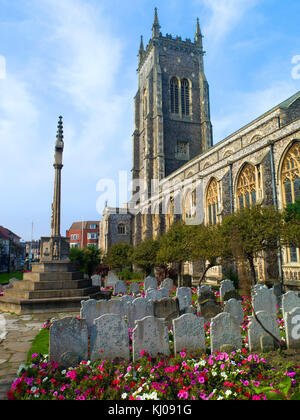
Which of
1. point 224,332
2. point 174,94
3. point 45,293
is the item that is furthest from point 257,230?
point 174,94

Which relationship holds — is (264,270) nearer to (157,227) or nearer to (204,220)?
(204,220)

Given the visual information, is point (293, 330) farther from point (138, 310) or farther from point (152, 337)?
point (138, 310)

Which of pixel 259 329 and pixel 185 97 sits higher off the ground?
pixel 185 97

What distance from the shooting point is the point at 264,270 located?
51.8 ft

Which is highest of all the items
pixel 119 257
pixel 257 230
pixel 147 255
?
pixel 257 230

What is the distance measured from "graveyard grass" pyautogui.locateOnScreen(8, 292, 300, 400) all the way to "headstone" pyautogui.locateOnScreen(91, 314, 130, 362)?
0.62 ft

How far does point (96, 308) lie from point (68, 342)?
282 cm

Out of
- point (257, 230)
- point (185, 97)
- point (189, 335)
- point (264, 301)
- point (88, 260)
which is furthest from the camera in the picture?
point (185, 97)

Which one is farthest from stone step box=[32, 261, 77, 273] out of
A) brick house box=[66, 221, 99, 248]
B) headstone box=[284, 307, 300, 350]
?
brick house box=[66, 221, 99, 248]

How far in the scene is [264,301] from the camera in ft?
29.9

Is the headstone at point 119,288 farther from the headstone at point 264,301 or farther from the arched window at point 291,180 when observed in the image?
the arched window at point 291,180

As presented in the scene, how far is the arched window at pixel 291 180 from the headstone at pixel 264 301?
643 cm

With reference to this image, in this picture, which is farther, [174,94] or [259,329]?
[174,94]
